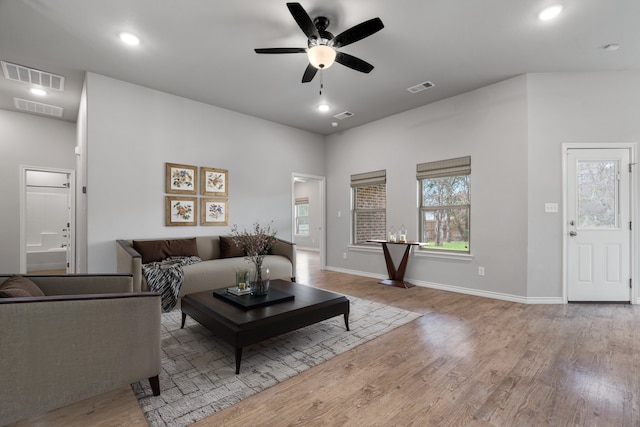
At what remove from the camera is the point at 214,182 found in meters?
4.97

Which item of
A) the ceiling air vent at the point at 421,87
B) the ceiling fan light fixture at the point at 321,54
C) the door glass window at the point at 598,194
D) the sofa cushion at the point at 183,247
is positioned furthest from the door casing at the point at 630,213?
the sofa cushion at the point at 183,247

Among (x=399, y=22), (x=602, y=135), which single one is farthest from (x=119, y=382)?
(x=602, y=135)

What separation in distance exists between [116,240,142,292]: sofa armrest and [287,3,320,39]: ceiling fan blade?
9.24ft

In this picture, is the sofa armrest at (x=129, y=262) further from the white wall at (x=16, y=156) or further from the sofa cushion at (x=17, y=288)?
the white wall at (x=16, y=156)

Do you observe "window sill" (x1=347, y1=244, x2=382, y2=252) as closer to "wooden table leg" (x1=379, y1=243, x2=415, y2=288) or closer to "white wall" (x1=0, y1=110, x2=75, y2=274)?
"wooden table leg" (x1=379, y1=243, x2=415, y2=288)

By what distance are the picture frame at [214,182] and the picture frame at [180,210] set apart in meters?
0.25

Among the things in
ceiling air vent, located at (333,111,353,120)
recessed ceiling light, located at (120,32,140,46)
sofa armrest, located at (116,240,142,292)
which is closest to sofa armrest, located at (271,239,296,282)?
sofa armrest, located at (116,240,142,292)

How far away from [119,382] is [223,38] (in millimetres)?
3144

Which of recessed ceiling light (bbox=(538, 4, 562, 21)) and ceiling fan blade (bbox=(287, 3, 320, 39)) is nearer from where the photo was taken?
ceiling fan blade (bbox=(287, 3, 320, 39))

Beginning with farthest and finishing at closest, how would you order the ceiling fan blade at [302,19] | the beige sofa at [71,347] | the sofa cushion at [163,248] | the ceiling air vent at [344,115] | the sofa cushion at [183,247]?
the ceiling air vent at [344,115] → the sofa cushion at [183,247] → the sofa cushion at [163,248] → the ceiling fan blade at [302,19] → the beige sofa at [71,347]

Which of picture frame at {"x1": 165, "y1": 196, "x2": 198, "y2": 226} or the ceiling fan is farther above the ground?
the ceiling fan

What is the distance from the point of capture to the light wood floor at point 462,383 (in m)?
1.70

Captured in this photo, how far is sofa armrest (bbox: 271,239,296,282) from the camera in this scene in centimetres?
486

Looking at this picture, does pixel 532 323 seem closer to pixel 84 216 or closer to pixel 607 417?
pixel 607 417
